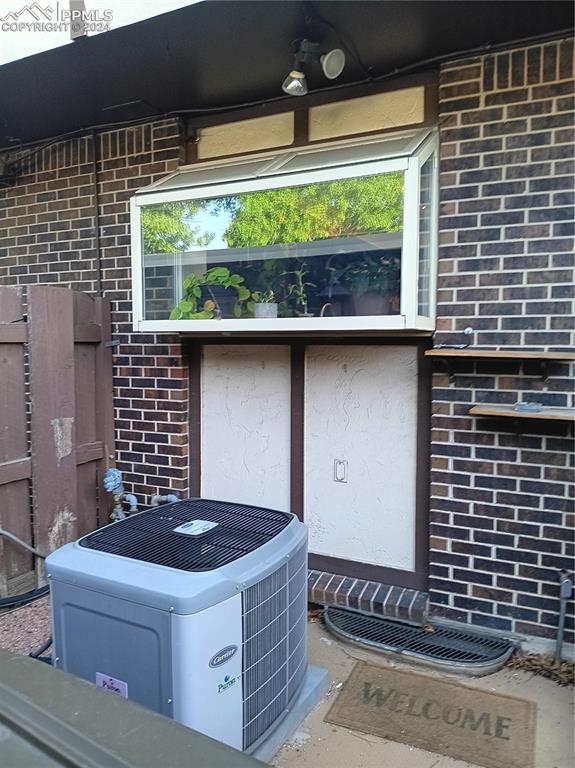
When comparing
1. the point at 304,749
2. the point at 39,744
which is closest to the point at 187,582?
the point at 39,744

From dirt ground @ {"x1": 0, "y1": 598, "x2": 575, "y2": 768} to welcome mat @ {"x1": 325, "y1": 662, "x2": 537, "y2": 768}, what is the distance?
40 mm

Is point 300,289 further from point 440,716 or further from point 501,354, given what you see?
point 440,716

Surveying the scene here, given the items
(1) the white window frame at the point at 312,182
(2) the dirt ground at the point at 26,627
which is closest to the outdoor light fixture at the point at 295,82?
(1) the white window frame at the point at 312,182

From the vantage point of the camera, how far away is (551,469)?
9.04 feet

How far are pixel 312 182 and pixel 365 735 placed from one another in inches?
101

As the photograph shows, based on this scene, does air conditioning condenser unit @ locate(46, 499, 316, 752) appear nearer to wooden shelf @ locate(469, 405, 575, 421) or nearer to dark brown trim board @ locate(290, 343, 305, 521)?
wooden shelf @ locate(469, 405, 575, 421)

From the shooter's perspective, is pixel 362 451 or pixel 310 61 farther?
pixel 362 451

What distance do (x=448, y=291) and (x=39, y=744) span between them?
2.60m

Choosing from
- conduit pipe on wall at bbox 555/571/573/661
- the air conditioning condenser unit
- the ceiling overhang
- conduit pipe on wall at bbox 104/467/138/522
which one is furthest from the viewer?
conduit pipe on wall at bbox 104/467/138/522

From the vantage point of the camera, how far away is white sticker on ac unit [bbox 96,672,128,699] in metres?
1.77

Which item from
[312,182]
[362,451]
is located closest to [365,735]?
[362,451]

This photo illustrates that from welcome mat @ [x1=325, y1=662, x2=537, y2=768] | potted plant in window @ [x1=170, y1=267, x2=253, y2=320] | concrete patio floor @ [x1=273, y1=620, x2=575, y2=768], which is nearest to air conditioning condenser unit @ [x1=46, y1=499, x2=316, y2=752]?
concrete patio floor @ [x1=273, y1=620, x2=575, y2=768]

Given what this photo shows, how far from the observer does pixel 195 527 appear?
215 centimetres

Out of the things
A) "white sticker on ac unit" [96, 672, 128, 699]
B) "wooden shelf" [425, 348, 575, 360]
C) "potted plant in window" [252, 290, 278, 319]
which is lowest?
"white sticker on ac unit" [96, 672, 128, 699]
